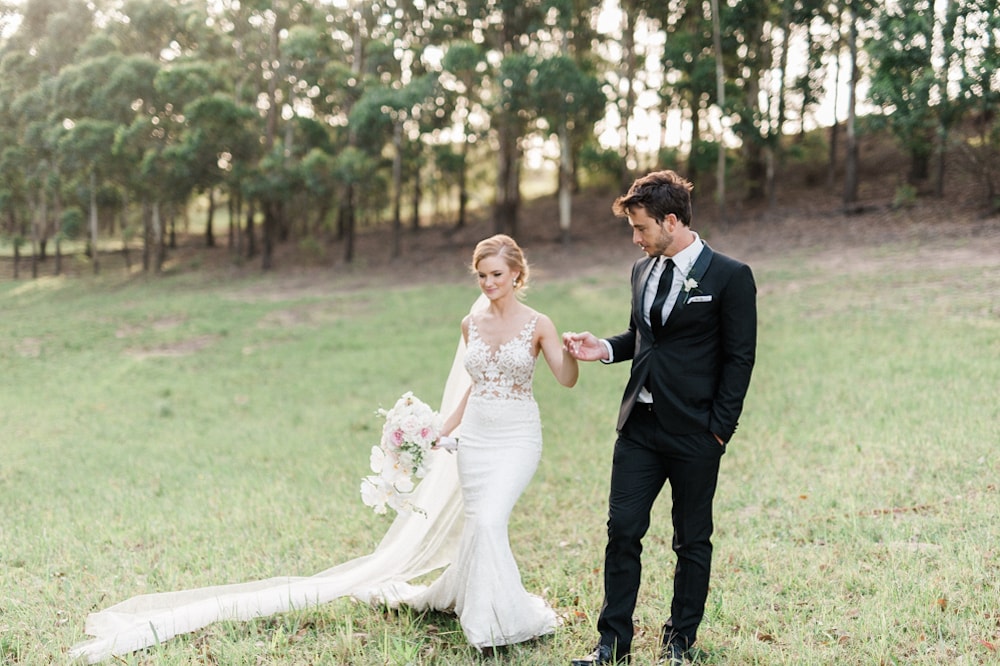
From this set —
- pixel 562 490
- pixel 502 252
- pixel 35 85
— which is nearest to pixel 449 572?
pixel 502 252

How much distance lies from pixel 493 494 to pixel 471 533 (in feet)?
0.79

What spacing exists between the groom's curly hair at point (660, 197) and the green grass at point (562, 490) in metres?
2.32

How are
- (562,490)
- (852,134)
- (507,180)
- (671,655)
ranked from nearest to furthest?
(671,655) < (562,490) < (852,134) < (507,180)

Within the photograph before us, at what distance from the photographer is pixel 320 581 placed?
512cm

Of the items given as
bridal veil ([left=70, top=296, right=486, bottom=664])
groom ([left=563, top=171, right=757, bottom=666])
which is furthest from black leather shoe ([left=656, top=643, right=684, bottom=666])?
bridal veil ([left=70, top=296, right=486, bottom=664])

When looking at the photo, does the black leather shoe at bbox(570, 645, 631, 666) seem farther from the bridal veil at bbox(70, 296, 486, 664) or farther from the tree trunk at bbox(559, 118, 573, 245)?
the tree trunk at bbox(559, 118, 573, 245)

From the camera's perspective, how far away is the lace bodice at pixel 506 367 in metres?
4.60

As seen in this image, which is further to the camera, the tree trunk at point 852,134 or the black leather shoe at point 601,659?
the tree trunk at point 852,134

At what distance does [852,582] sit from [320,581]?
3.28 metres

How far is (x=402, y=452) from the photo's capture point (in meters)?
4.62

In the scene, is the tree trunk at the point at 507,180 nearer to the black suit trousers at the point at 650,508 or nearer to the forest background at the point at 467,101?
the forest background at the point at 467,101

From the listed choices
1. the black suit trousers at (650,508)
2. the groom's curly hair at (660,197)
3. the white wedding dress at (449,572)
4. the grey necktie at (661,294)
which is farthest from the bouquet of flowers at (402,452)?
the groom's curly hair at (660,197)

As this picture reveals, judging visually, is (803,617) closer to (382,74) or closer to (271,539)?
(271,539)

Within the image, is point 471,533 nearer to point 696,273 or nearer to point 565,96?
point 696,273
